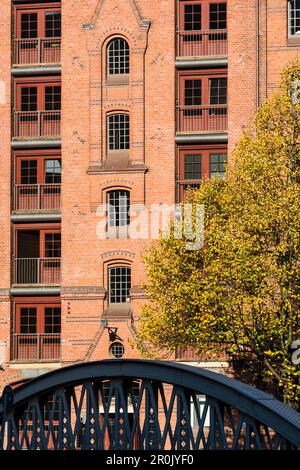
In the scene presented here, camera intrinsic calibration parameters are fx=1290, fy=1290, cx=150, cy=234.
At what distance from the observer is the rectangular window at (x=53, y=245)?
55.4 meters

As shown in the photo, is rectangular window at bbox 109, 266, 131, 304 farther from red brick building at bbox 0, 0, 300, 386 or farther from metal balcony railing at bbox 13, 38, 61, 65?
metal balcony railing at bbox 13, 38, 61, 65

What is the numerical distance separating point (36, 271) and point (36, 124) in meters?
6.36

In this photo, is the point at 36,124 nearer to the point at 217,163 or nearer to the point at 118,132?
the point at 118,132

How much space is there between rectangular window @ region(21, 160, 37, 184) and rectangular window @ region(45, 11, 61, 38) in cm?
561

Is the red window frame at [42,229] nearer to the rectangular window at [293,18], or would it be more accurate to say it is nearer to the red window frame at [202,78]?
the red window frame at [202,78]

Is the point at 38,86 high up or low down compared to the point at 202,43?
down

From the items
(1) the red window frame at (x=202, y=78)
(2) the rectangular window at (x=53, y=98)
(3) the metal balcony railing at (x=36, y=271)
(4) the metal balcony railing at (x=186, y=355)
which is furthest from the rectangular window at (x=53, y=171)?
(4) the metal balcony railing at (x=186, y=355)

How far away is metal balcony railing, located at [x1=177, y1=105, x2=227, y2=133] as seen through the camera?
178 ft

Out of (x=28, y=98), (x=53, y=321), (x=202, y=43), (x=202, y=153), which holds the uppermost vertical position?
→ (x=202, y=43)

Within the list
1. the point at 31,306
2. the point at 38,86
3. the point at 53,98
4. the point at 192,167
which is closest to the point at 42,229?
the point at 31,306

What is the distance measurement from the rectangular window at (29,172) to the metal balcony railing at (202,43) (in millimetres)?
7870

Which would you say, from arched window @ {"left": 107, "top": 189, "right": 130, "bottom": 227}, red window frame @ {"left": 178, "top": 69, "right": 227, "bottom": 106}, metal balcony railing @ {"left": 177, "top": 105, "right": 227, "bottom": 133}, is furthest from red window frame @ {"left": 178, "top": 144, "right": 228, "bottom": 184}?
arched window @ {"left": 107, "top": 189, "right": 130, "bottom": 227}

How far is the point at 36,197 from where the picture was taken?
5547 centimetres

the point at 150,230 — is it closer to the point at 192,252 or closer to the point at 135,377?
the point at 192,252
